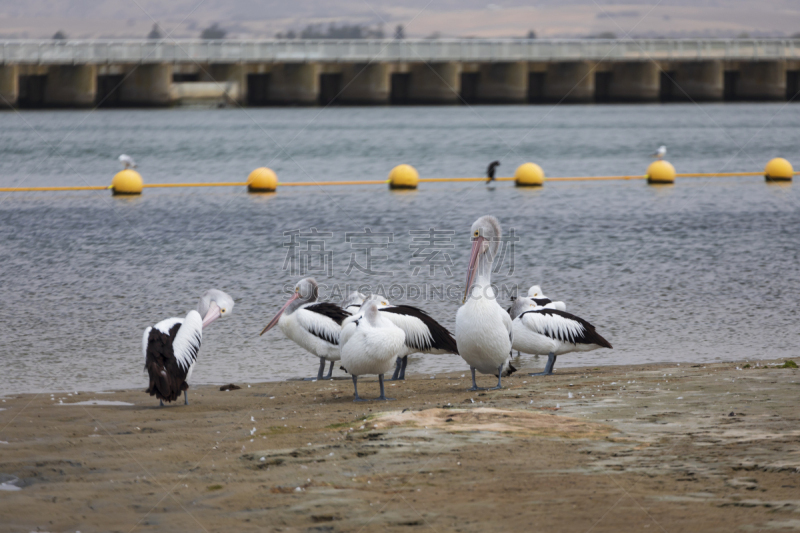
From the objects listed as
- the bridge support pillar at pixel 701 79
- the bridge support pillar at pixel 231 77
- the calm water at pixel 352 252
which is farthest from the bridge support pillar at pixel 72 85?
the bridge support pillar at pixel 701 79

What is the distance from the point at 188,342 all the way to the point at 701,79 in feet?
225

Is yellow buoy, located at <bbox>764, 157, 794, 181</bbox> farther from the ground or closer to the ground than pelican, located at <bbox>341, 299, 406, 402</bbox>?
farther from the ground

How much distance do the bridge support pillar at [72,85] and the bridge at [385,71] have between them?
63 millimetres

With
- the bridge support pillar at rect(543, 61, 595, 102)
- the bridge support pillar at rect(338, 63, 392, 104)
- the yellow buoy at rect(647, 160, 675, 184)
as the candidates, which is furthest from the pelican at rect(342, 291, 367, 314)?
the bridge support pillar at rect(543, 61, 595, 102)

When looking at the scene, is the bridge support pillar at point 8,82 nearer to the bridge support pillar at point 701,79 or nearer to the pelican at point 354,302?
the bridge support pillar at point 701,79

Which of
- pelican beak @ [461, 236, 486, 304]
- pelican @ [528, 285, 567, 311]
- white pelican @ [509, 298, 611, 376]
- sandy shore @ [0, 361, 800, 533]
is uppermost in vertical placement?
pelican beak @ [461, 236, 486, 304]

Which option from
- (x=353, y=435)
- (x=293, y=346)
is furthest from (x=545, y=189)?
(x=353, y=435)

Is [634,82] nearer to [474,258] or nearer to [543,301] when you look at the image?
[543,301]

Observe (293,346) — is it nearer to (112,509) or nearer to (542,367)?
(542,367)

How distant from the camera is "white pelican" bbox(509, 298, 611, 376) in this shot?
7.99 metres

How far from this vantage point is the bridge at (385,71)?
56.2 metres

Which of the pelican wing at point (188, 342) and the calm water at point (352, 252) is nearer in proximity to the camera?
the pelican wing at point (188, 342)

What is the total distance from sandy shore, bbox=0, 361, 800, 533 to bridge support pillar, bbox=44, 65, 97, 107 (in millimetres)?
52675

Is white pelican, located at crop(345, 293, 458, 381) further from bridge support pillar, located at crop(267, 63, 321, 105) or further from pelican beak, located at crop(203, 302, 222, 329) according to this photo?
bridge support pillar, located at crop(267, 63, 321, 105)
